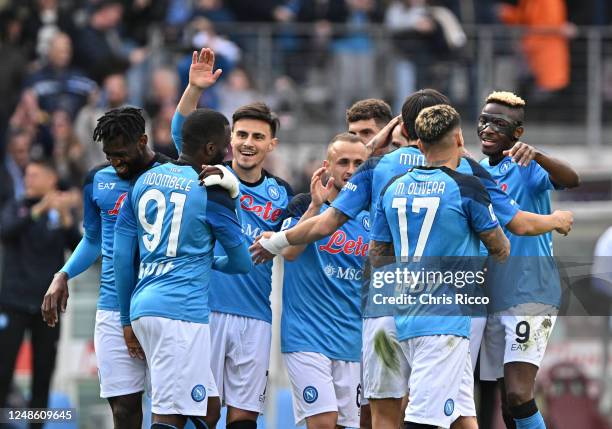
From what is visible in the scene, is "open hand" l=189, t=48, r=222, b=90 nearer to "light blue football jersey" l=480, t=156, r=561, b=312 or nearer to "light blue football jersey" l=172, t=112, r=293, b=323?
"light blue football jersey" l=172, t=112, r=293, b=323

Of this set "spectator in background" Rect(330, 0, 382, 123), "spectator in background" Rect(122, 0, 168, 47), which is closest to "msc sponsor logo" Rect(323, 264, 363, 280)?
"spectator in background" Rect(330, 0, 382, 123)

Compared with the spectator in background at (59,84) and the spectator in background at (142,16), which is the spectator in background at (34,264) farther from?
the spectator in background at (142,16)

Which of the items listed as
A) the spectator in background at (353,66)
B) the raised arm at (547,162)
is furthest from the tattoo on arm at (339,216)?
the spectator in background at (353,66)

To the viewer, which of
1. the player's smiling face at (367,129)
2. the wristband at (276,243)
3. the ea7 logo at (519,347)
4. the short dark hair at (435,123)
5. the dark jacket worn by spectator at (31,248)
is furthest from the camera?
the dark jacket worn by spectator at (31,248)

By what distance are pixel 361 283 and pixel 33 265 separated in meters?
4.54

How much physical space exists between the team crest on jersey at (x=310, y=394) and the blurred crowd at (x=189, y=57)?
637 cm

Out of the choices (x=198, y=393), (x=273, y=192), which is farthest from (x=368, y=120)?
(x=198, y=393)

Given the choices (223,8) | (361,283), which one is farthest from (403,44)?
(361,283)

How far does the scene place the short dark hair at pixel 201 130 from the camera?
952cm

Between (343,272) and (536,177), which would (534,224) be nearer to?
(536,177)

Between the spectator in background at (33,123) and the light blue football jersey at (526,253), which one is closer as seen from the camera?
the light blue football jersey at (526,253)

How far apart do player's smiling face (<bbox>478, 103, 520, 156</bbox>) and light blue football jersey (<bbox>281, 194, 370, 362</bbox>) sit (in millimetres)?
1120

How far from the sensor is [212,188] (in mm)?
9383

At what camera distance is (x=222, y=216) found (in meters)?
9.38
